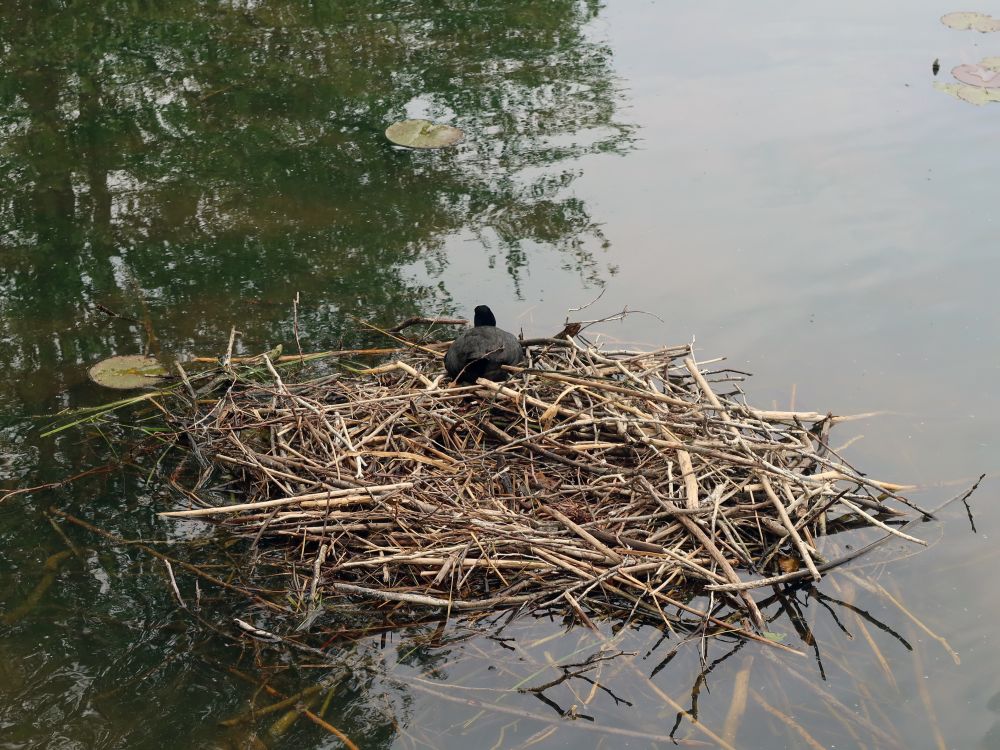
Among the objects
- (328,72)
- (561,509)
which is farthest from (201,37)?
(561,509)

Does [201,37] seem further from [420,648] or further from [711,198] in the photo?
[420,648]

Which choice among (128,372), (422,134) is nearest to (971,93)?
(422,134)

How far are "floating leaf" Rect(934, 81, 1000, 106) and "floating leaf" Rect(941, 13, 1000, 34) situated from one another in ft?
4.50

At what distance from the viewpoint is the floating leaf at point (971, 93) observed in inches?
321

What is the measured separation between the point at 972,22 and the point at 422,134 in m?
5.65

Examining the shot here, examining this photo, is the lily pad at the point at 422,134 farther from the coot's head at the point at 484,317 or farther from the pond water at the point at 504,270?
the coot's head at the point at 484,317

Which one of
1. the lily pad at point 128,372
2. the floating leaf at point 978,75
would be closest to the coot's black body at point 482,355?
the lily pad at point 128,372

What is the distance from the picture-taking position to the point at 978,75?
847 cm

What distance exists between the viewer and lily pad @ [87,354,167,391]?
5285 mm

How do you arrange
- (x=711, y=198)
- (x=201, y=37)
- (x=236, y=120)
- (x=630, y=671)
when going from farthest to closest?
1. (x=201, y=37)
2. (x=236, y=120)
3. (x=711, y=198)
4. (x=630, y=671)

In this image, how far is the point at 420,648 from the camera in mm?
3756

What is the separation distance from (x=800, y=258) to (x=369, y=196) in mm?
3046

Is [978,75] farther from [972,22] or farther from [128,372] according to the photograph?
[128,372]

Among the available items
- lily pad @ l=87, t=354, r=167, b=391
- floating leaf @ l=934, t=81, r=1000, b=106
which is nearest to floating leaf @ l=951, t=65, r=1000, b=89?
floating leaf @ l=934, t=81, r=1000, b=106
